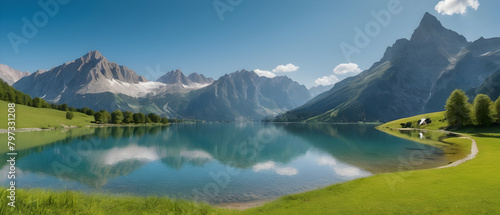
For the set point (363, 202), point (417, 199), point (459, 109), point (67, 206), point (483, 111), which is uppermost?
point (459, 109)

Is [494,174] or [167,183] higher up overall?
[494,174]

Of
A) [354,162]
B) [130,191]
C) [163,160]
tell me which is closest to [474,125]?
[354,162]

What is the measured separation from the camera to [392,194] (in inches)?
787

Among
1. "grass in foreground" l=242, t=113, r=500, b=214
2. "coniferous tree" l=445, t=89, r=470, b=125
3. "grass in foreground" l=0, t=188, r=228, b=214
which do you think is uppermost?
"coniferous tree" l=445, t=89, r=470, b=125

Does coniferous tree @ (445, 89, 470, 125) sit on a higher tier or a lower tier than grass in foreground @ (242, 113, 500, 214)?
higher

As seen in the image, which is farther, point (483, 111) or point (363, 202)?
point (483, 111)

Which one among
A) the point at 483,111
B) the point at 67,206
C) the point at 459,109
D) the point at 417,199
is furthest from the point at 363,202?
the point at 459,109

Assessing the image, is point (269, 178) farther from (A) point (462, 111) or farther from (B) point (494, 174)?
(A) point (462, 111)

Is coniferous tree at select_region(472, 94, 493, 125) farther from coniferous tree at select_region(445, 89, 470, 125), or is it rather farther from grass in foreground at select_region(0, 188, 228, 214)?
grass in foreground at select_region(0, 188, 228, 214)

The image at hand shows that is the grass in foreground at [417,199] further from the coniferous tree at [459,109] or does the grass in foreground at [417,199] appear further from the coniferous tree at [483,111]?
the coniferous tree at [459,109]

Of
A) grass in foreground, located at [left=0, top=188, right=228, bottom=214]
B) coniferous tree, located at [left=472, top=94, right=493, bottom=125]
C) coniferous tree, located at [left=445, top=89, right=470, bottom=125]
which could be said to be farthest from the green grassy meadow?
coniferous tree, located at [left=445, top=89, right=470, bottom=125]

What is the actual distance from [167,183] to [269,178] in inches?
643

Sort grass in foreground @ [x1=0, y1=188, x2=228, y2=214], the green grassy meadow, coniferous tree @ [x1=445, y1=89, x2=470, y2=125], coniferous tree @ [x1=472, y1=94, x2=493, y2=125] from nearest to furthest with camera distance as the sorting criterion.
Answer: grass in foreground @ [x1=0, y1=188, x2=228, y2=214], the green grassy meadow, coniferous tree @ [x1=472, y1=94, x2=493, y2=125], coniferous tree @ [x1=445, y1=89, x2=470, y2=125]

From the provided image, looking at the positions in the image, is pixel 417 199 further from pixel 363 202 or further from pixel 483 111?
pixel 483 111
